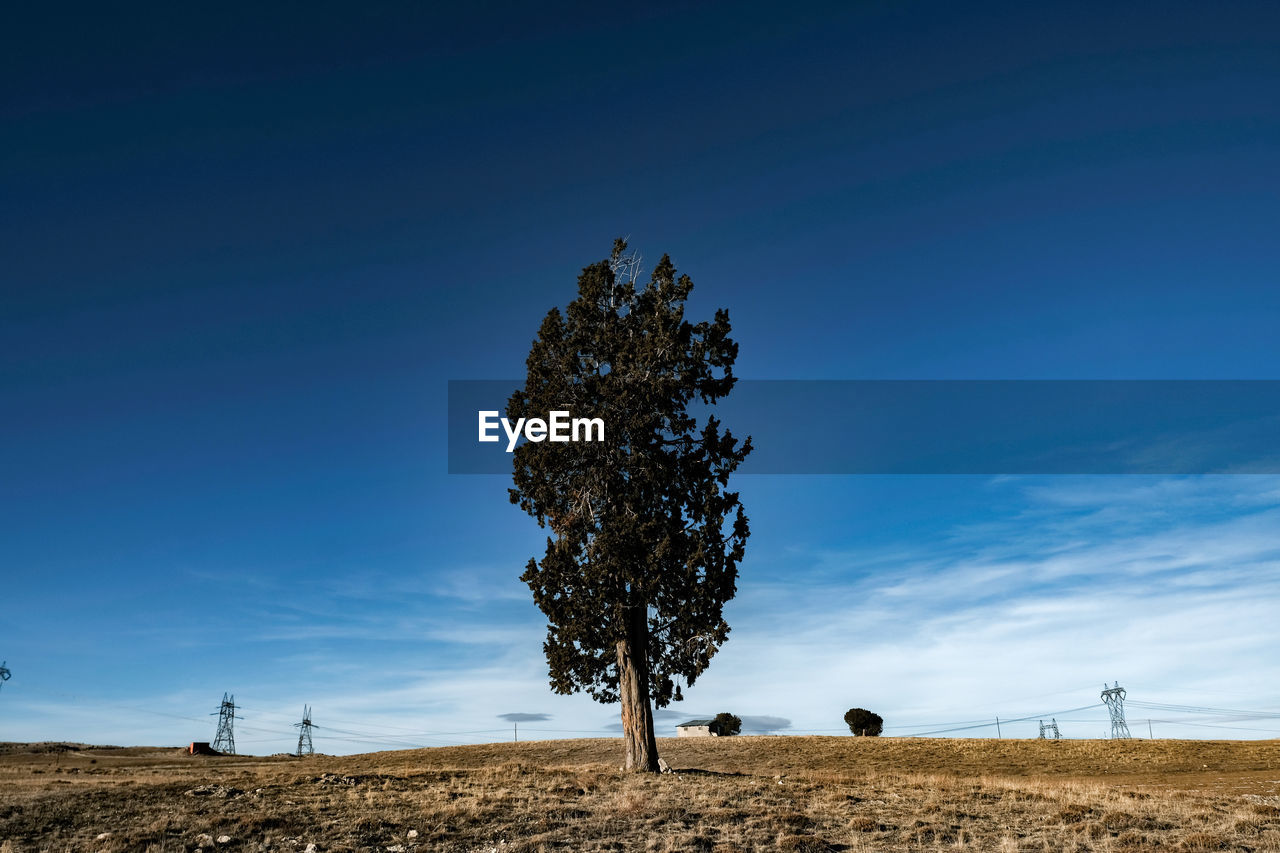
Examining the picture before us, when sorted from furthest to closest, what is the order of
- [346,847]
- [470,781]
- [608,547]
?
[608,547], [470,781], [346,847]

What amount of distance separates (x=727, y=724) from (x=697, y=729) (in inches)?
279

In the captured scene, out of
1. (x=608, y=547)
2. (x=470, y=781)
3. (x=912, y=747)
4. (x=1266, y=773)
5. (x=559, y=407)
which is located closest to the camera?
(x=470, y=781)

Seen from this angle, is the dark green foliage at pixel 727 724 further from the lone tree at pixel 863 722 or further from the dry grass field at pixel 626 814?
the dry grass field at pixel 626 814

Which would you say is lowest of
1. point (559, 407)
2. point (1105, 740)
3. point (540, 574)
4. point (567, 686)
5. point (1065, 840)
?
point (1105, 740)

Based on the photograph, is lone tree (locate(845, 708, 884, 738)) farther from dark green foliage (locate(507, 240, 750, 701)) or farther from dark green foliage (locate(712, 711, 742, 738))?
dark green foliage (locate(507, 240, 750, 701))

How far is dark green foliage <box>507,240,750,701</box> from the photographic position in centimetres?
2612

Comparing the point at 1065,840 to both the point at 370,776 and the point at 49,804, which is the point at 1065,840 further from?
the point at 49,804

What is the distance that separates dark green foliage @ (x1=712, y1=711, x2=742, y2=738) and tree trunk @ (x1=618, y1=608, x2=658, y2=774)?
2672 inches

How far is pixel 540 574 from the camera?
26.8 meters

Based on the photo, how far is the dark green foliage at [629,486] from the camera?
85.7 feet

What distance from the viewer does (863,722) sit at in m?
82.6

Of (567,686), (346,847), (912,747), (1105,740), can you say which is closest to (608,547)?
(567,686)

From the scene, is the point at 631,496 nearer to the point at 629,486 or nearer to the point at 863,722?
the point at 629,486

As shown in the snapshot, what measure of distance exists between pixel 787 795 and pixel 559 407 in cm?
1440
